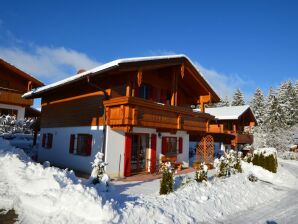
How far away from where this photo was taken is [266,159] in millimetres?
20500

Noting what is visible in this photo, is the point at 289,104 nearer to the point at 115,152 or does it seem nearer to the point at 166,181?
the point at 115,152

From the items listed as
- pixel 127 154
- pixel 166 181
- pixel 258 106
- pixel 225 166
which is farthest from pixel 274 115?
pixel 166 181

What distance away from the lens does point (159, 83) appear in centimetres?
1838

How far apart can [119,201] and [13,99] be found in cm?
1764

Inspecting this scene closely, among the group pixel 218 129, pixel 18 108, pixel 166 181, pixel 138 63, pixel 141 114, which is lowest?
pixel 166 181

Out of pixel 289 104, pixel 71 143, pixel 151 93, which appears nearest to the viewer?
pixel 71 143

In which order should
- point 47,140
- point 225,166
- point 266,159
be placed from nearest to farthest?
point 225,166 → point 47,140 → point 266,159

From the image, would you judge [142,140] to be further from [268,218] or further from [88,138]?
[268,218]

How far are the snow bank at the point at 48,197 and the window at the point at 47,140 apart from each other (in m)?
10.9

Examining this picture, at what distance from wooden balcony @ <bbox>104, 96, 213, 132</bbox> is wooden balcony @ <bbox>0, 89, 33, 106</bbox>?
11.3m

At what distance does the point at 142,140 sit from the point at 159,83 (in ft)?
13.4

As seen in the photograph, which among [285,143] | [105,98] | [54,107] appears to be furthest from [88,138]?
[285,143]

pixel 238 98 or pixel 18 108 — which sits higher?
pixel 238 98

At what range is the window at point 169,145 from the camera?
18.2 meters
